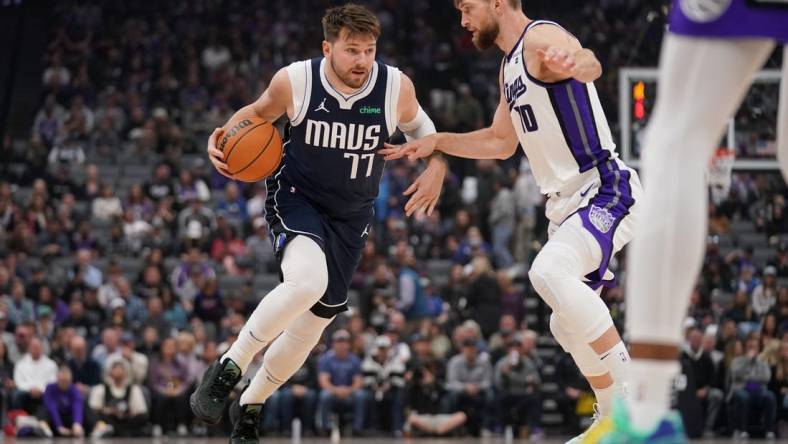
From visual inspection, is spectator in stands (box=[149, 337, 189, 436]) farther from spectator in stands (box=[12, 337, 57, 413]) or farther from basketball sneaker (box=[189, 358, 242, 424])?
basketball sneaker (box=[189, 358, 242, 424])

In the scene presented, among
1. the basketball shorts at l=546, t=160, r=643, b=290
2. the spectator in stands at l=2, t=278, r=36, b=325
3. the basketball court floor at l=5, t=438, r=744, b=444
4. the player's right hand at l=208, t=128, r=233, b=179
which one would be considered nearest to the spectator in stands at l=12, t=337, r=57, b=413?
the spectator in stands at l=2, t=278, r=36, b=325

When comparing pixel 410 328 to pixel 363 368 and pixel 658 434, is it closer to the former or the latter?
pixel 363 368

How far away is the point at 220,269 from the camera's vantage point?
18484 mm

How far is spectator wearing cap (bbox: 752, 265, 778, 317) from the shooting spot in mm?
17359

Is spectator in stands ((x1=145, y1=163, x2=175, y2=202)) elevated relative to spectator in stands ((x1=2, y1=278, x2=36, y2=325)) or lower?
elevated

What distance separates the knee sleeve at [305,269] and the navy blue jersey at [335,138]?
1.33ft

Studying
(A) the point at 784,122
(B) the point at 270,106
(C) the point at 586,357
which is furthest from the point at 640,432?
(B) the point at 270,106

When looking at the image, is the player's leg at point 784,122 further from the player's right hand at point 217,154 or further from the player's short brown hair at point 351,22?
the player's right hand at point 217,154

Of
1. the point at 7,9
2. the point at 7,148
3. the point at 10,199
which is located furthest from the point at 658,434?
the point at 7,9

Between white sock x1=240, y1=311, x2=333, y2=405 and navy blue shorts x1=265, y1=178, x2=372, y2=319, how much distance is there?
0.09m

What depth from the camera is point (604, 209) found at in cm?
593

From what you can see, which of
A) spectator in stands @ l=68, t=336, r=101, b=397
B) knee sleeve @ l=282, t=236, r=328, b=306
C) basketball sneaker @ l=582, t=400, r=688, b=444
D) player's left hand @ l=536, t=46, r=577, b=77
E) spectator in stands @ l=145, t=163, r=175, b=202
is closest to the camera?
basketball sneaker @ l=582, t=400, r=688, b=444

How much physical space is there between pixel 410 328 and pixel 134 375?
3.90 metres

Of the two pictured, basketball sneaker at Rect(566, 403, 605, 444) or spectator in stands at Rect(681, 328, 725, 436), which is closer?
basketball sneaker at Rect(566, 403, 605, 444)
